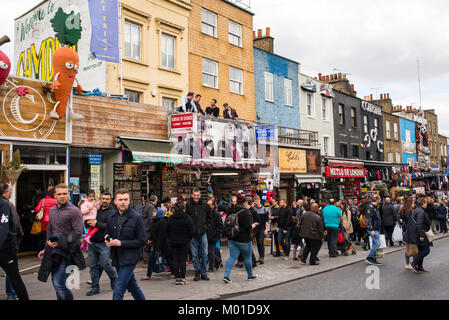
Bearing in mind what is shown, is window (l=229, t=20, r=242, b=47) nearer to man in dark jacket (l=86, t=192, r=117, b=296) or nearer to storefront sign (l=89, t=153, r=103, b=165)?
storefront sign (l=89, t=153, r=103, b=165)

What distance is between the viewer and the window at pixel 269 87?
2490 cm

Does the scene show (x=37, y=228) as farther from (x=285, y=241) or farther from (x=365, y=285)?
(x=365, y=285)

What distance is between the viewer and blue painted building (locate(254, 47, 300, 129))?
79.8 feet

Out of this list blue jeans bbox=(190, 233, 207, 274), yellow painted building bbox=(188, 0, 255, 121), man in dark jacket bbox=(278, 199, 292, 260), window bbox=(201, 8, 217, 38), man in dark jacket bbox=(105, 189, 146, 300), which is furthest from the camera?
window bbox=(201, 8, 217, 38)

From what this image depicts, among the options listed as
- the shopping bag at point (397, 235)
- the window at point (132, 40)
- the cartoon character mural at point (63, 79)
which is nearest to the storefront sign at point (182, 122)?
the window at point (132, 40)

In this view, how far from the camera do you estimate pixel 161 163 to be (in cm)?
1614

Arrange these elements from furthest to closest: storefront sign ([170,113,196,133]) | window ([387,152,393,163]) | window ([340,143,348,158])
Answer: window ([387,152,393,163]) < window ([340,143,348,158]) < storefront sign ([170,113,196,133])

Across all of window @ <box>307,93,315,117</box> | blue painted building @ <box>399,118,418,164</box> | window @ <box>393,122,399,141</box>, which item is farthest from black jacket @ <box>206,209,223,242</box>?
blue painted building @ <box>399,118,418,164</box>

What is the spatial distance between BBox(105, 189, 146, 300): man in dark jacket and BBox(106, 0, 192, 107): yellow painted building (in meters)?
11.4

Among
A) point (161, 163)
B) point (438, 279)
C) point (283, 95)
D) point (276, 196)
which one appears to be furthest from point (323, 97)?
point (438, 279)

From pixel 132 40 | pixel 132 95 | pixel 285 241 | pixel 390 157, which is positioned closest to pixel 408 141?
pixel 390 157

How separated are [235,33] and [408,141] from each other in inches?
1036

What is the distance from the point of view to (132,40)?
58.9 feet

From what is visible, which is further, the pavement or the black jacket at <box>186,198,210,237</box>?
the black jacket at <box>186,198,210,237</box>
